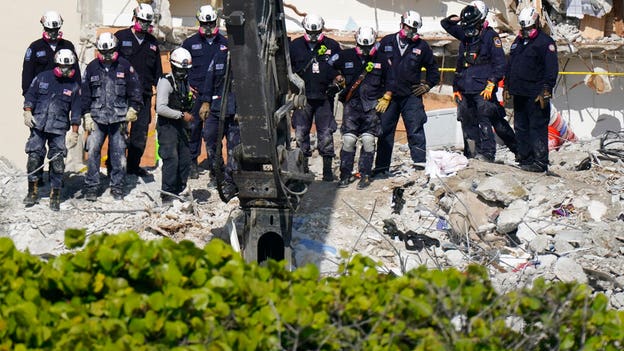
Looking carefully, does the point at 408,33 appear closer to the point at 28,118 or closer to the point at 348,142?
the point at 348,142

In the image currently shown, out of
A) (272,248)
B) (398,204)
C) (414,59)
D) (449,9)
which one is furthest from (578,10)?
(272,248)

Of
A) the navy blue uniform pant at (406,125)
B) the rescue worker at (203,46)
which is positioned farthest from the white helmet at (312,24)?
the navy blue uniform pant at (406,125)

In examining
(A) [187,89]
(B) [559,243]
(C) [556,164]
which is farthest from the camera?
(C) [556,164]

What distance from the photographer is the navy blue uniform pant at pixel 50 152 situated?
45.9ft

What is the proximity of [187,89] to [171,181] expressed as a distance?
1.06 meters

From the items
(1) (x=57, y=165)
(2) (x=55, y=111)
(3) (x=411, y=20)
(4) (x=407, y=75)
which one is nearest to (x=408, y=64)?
(4) (x=407, y=75)

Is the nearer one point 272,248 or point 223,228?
point 272,248

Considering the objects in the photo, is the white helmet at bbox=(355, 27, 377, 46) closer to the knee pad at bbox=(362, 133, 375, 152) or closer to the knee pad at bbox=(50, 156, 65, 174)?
the knee pad at bbox=(362, 133, 375, 152)

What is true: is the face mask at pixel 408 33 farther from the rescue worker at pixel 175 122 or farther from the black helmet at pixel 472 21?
the rescue worker at pixel 175 122

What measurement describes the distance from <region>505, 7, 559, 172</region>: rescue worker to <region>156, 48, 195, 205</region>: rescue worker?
3.84 m

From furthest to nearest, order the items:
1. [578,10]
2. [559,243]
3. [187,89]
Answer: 1. [578,10]
2. [187,89]
3. [559,243]

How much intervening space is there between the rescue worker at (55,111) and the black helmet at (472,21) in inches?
185

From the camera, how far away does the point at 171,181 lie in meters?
14.0

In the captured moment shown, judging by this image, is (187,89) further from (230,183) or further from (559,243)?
(559,243)
